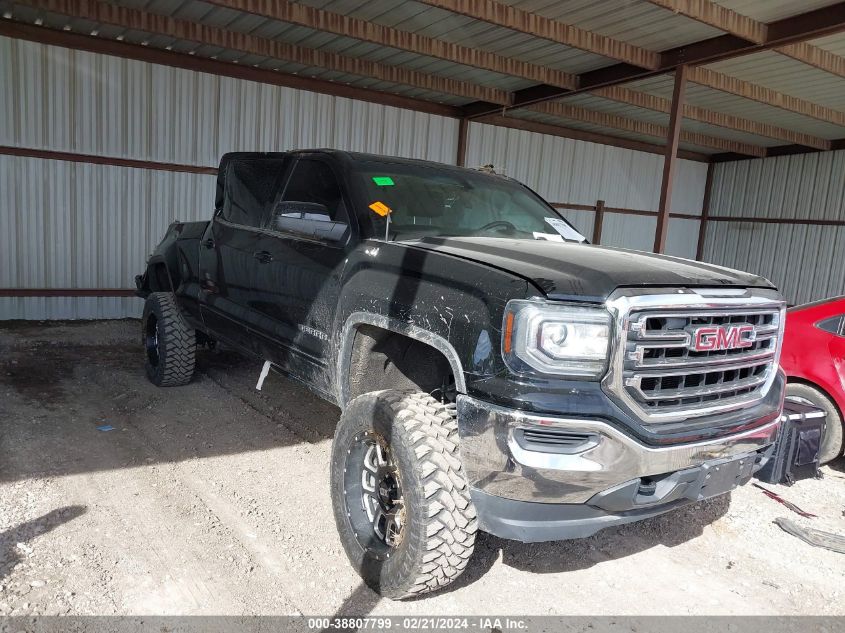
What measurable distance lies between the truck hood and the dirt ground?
1469 mm

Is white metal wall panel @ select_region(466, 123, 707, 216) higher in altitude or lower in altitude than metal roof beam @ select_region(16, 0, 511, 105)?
lower

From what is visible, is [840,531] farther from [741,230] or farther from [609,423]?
[741,230]

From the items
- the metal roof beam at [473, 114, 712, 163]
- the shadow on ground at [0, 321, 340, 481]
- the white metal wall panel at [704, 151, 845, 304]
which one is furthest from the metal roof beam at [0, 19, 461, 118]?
the white metal wall panel at [704, 151, 845, 304]

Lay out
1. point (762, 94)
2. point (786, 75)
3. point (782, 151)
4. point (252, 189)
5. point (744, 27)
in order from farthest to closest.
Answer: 1. point (782, 151)
2. point (762, 94)
3. point (786, 75)
4. point (744, 27)
5. point (252, 189)

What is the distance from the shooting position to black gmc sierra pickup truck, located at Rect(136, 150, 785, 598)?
2338 millimetres

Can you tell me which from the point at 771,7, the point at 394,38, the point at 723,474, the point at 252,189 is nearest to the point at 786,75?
the point at 771,7

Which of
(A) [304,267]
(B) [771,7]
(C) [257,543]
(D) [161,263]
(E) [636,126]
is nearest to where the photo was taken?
(C) [257,543]

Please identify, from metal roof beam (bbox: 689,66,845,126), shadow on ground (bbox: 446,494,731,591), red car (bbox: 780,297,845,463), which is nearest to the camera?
shadow on ground (bbox: 446,494,731,591)

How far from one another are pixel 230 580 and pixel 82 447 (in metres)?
2.09

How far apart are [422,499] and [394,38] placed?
25.6ft

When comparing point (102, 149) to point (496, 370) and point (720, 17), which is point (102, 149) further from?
point (496, 370)

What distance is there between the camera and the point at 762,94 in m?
11.4

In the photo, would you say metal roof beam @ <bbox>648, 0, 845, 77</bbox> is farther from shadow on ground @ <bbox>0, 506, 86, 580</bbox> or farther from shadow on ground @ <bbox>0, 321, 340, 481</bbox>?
shadow on ground @ <bbox>0, 506, 86, 580</bbox>

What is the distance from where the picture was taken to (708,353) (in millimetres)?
2650
